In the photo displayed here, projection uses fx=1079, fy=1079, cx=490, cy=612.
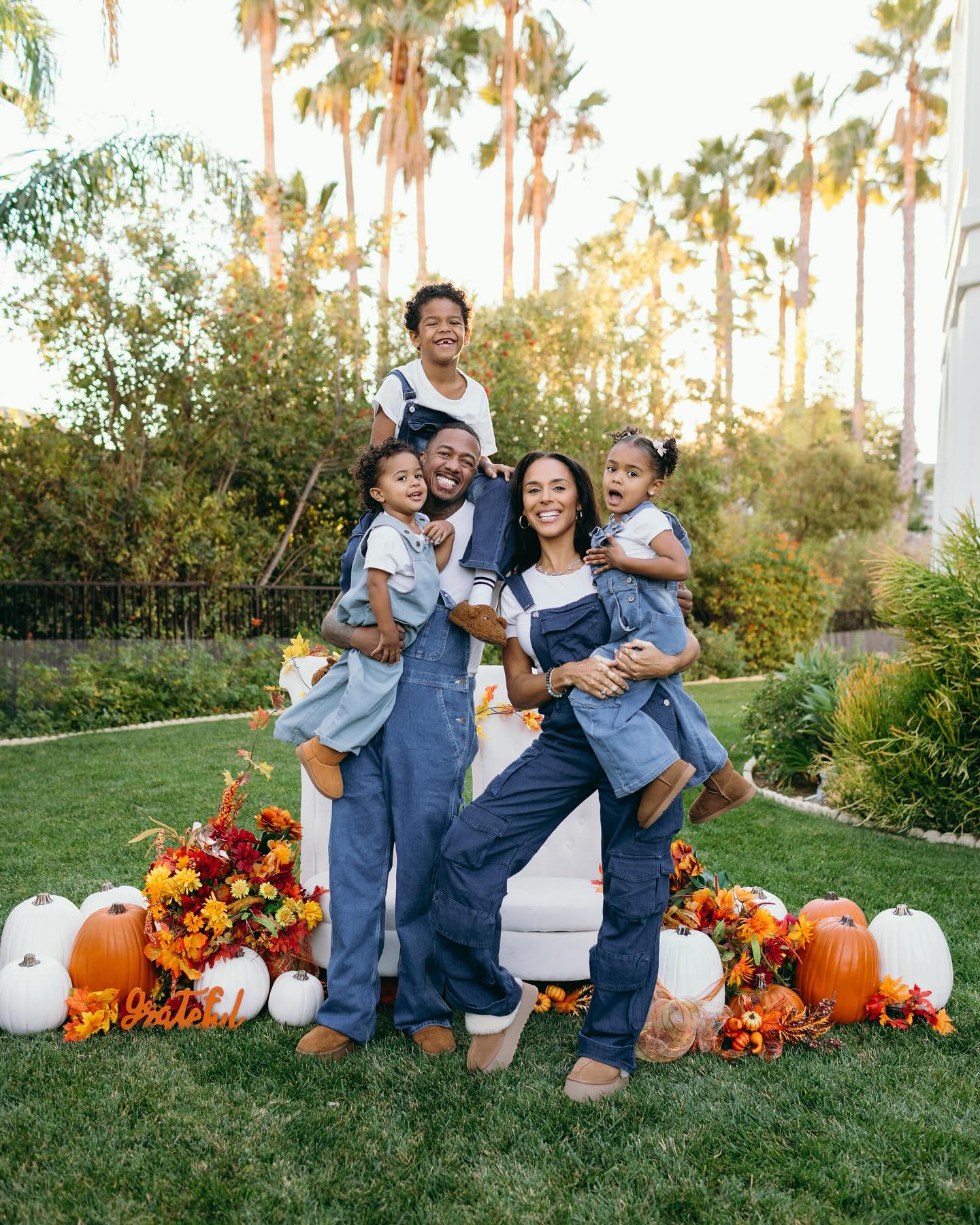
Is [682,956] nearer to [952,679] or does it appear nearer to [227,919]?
[227,919]

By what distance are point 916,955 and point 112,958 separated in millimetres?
2523

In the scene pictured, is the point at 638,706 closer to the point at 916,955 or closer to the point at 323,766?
the point at 323,766

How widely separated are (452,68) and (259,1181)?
22792 millimetres

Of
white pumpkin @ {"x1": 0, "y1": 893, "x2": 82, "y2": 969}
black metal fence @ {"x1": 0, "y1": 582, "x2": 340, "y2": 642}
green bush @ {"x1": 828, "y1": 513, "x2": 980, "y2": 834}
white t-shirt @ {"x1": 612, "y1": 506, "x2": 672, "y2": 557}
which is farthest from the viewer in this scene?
black metal fence @ {"x1": 0, "y1": 582, "x2": 340, "y2": 642}

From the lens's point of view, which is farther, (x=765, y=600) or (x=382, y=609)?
(x=765, y=600)

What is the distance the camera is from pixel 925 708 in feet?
20.0

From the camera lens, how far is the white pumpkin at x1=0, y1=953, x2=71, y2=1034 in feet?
10.6

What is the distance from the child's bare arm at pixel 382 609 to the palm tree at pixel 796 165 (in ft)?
93.7

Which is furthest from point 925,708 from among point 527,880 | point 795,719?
point 527,880

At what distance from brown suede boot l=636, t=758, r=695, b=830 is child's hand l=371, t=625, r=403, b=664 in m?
0.78

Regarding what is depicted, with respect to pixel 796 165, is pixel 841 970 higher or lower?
lower

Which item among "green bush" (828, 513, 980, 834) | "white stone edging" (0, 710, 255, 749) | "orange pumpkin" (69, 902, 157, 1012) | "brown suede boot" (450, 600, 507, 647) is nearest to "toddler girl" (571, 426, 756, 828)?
"brown suede boot" (450, 600, 507, 647)

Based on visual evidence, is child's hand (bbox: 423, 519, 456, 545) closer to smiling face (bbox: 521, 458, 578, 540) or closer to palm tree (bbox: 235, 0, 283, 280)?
smiling face (bbox: 521, 458, 578, 540)

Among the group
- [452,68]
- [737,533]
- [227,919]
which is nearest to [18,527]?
[227,919]
